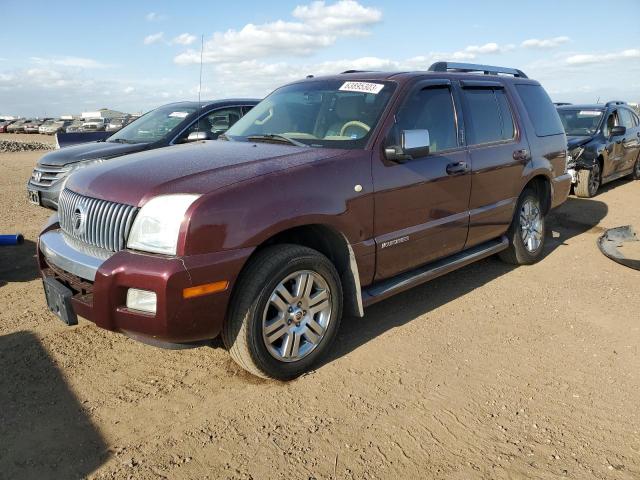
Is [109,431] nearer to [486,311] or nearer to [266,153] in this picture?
[266,153]

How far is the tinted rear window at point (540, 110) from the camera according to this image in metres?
5.57

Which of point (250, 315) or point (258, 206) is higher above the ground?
point (258, 206)

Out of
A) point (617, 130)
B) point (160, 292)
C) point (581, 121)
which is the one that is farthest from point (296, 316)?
point (581, 121)

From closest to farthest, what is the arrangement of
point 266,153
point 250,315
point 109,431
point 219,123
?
point 109,431
point 250,315
point 266,153
point 219,123

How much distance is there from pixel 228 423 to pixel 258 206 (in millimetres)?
1192

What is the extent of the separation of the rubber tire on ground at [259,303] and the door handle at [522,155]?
2710 millimetres

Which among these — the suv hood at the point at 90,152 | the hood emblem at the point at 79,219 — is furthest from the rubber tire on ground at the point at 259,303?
the suv hood at the point at 90,152

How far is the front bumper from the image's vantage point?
2748mm

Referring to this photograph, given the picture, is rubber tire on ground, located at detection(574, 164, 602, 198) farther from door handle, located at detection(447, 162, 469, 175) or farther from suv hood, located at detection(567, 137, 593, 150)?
door handle, located at detection(447, 162, 469, 175)

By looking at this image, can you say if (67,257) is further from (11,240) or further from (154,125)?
(154,125)

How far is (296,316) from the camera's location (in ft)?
10.8

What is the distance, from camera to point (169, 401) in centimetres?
311

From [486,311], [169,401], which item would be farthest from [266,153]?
[486,311]

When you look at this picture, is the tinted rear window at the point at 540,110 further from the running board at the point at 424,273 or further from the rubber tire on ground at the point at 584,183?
the rubber tire on ground at the point at 584,183
